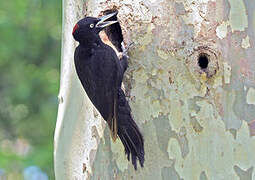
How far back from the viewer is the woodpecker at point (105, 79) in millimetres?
3604

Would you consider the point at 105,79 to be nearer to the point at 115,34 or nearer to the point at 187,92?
the point at 115,34

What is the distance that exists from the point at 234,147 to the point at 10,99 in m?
5.55

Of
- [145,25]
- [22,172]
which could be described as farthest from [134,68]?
[22,172]

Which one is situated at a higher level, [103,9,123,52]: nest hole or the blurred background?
the blurred background

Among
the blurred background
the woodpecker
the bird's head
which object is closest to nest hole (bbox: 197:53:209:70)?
the woodpecker

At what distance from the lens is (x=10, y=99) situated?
8438 millimetres

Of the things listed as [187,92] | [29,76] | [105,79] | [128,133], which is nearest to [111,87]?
[105,79]

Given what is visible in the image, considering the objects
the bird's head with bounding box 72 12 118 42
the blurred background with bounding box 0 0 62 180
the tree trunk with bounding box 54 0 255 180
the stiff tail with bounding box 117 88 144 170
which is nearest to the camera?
the tree trunk with bounding box 54 0 255 180

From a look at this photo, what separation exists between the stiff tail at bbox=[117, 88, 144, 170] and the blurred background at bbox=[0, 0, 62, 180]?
3.33 meters

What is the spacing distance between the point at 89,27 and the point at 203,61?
3.01 ft

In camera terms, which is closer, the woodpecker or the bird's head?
the woodpecker

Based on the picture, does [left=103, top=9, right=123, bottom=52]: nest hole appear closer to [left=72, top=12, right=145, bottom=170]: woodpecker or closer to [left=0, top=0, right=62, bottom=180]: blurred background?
[left=72, top=12, right=145, bottom=170]: woodpecker

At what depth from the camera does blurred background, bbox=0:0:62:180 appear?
7.52m

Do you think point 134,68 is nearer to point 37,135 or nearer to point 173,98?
point 173,98
